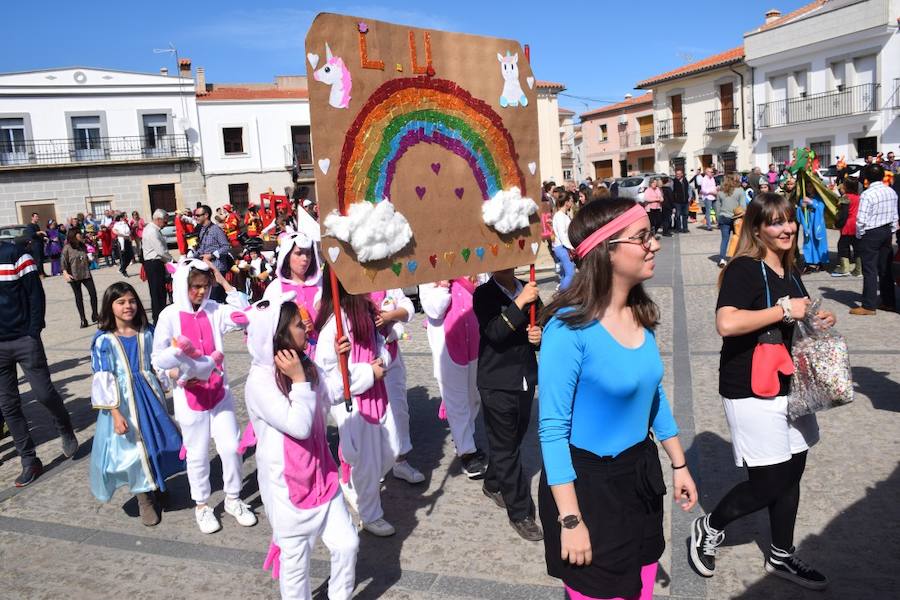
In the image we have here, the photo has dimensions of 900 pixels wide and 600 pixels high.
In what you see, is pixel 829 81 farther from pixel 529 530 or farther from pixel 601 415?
pixel 601 415

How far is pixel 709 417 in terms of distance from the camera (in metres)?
5.58

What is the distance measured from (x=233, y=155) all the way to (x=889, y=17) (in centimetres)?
3097

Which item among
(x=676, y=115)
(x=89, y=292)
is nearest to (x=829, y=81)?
(x=676, y=115)

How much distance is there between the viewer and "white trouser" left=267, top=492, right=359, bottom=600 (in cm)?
310

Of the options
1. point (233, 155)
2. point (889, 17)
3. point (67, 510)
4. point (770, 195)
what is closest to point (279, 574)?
point (67, 510)

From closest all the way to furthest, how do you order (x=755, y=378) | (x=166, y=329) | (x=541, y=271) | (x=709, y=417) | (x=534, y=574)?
(x=755, y=378), (x=534, y=574), (x=166, y=329), (x=709, y=417), (x=541, y=271)

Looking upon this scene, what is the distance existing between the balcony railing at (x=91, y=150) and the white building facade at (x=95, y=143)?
0.05 metres

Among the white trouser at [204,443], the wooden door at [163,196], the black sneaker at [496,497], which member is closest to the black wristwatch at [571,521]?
the black sneaker at [496,497]

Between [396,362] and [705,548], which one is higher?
[396,362]

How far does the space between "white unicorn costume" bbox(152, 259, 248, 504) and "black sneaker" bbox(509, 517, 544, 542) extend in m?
1.86

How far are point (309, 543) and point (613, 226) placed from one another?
198 centimetres

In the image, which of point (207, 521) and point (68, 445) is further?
point (68, 445)

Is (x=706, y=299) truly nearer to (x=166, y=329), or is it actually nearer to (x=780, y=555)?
(x=780, y=555)

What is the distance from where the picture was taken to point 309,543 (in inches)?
125
